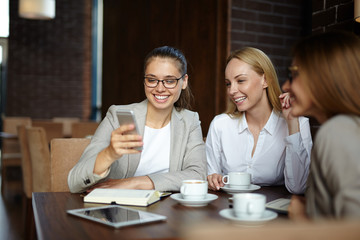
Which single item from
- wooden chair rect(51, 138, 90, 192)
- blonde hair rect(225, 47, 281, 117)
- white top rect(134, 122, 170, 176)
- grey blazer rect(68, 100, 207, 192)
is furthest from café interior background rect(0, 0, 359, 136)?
wooden chair rect(51, 138, 90, 192)

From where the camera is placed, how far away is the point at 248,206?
97 cm

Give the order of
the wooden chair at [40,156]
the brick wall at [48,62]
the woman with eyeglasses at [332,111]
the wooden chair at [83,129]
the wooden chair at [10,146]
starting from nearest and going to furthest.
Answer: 1. the woman with eyeglasses at [332,111]
2. the wooden chair at [40,156]
3. the wooden chair at [83,129]
4. the wooden chair at [10,146]
5. the brick wall at [48,62]

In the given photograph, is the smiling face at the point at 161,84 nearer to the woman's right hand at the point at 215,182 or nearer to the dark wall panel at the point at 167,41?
the woman's right hand at the point at 215,182

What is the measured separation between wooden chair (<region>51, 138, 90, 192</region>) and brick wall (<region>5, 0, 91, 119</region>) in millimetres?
7066

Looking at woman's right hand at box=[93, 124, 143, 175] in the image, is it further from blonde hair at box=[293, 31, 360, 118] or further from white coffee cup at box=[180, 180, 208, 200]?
blonde hair at box=[293, 31, 360, 118]

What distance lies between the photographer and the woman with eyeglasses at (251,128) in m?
1.89

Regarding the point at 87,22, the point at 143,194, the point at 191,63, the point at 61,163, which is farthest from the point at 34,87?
the point at 143,194

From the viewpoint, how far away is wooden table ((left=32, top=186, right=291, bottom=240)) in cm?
92

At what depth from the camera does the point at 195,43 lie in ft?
A: 11.9

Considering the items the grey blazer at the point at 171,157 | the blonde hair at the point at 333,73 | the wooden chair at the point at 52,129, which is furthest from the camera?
the wooden chair at the point at 52,129

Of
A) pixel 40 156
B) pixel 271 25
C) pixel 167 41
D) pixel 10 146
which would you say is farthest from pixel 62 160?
pixel 10 146

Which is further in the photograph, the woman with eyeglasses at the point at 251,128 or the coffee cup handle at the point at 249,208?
the woman with eyeglasses at the point at 251,128

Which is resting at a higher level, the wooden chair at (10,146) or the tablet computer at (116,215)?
the tablet computer at (116,215)

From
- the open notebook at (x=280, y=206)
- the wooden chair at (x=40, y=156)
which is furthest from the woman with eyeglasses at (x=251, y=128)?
the wooden chair at (x=40, y=156)
